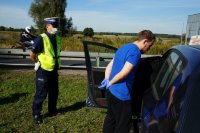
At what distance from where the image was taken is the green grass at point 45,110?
6422mm

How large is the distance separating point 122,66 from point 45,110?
12.4 feet

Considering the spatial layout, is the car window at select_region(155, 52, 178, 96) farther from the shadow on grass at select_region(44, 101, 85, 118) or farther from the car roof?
the shadow on grass at select_region(44, 101, 85, 118)

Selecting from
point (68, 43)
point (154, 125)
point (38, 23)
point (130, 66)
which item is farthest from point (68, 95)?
point (38, 23)

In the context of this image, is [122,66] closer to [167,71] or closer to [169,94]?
[167,71]

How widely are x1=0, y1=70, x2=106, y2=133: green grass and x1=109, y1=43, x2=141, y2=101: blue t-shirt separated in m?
2.20

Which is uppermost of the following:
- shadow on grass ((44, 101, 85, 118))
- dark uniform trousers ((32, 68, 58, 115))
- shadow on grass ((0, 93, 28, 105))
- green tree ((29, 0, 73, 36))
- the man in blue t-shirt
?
green tree ((29, 0, 73, 36))

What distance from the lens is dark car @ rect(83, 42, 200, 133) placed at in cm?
251

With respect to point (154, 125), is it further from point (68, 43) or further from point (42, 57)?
point (68, 43)

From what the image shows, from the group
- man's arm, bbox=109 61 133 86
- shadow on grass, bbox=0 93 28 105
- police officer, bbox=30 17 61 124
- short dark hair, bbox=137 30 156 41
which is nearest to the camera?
man's arm, bbox=109 61 133 86

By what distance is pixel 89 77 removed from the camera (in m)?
5.45

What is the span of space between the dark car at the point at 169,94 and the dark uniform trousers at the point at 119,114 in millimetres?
154

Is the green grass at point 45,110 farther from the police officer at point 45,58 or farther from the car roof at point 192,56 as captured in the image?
the car roof at point 192,56

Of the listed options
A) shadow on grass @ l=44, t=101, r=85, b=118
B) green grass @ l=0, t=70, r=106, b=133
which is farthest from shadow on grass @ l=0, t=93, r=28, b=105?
shadow on grass @ l=44, t=101, r=85, b=118

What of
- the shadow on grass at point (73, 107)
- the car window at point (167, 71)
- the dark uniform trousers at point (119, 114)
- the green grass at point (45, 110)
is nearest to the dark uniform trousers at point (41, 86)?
the green grass at point (45, 110)
